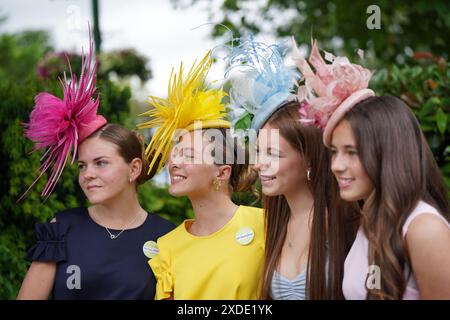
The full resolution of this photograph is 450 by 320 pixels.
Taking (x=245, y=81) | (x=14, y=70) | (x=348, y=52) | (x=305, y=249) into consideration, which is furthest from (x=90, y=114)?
(x=14, y=70)

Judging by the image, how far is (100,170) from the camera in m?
3.30

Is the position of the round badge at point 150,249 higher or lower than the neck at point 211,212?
lower

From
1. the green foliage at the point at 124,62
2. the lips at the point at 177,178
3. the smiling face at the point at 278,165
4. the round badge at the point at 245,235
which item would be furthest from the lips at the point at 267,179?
the green foliage at the point at 124,62

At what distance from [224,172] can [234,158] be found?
11 cm

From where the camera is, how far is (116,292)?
3.16 metres

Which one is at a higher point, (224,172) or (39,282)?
(224,172)

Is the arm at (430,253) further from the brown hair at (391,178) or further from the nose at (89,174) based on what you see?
the nose at (89,174)

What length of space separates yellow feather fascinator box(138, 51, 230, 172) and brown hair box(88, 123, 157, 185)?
0.49ft

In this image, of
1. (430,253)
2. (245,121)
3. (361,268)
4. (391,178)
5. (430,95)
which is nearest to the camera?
(430,253)

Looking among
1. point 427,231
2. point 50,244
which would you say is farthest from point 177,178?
point 427,231

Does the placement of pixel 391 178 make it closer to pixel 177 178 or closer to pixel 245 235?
pixel 245 235

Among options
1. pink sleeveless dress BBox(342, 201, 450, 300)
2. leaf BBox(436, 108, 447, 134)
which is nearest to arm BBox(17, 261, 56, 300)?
pink sleeveless dress BBox(342, 201, 450, 300)

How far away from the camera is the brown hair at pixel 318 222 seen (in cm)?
277
